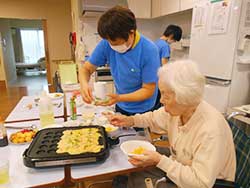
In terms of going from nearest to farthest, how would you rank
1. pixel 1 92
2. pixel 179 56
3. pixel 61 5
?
pixel 179 56 → pixel 1 92 → pixel 61 5

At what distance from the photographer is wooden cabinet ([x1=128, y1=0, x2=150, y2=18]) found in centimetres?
389

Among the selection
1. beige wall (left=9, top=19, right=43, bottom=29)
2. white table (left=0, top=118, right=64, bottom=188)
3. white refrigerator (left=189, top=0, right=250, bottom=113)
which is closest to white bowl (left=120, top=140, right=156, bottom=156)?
white table (left=0, top=118, right=64, bottom=188)

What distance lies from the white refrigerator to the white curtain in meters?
9.99

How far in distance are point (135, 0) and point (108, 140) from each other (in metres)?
3.40

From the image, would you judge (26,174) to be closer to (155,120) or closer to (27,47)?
(155,120)

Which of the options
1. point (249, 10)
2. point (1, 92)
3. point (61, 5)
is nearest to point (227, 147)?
point (249, 10)

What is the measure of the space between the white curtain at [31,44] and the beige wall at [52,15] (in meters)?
4.44

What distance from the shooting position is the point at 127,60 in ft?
4.70

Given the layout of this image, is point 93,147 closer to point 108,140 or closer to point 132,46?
point 108,140

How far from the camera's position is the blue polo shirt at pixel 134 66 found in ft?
4.51

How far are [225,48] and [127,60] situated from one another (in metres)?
1.23

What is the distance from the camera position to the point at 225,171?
3.13 ft

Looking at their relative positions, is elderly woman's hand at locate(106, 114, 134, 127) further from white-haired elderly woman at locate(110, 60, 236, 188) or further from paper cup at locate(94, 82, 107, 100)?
white-haired elderly woman at locate(110, 60, 236, 188)

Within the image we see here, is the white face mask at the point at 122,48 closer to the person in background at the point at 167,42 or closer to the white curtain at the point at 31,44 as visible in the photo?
the person in background at the point at 167,42
